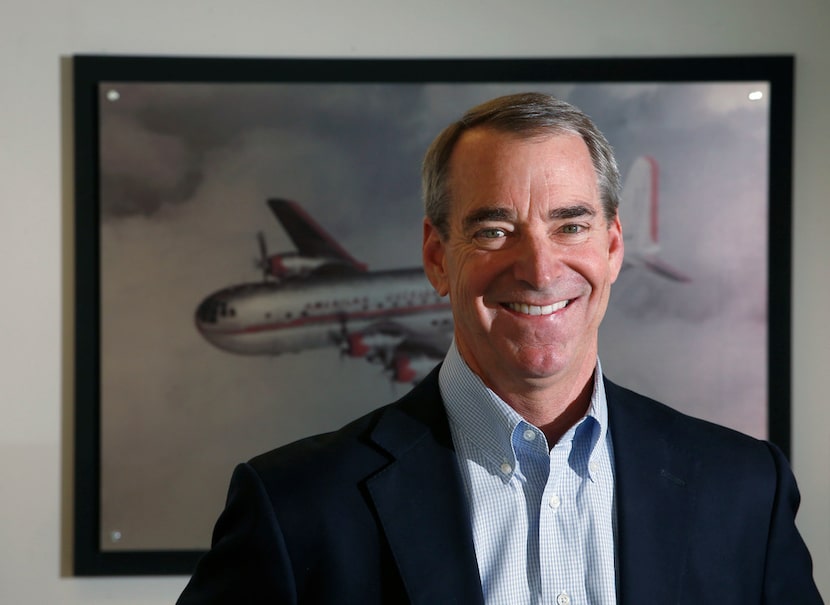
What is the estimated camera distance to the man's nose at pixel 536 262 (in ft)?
3.28

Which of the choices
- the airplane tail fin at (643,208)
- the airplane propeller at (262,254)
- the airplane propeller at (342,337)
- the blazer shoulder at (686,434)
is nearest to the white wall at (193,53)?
the airplane tail fin at (643,208)

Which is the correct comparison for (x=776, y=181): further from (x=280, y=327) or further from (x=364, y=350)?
(x=280, y=327)

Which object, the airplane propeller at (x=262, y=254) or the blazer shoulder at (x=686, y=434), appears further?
the airplane propeller at (x=262, y=254)

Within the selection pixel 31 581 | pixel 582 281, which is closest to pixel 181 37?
pixel 31 581

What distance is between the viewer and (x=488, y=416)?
1074mm

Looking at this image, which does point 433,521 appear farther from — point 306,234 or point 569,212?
point 306,234

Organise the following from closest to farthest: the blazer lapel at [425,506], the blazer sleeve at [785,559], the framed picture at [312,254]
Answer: the blazer lapel at [425,506], the blazer sleeve at [785,559], the framed picture at [312,254]

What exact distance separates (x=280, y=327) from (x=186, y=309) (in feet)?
0.69

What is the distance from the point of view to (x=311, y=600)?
3.30 feet

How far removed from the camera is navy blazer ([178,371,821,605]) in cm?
100

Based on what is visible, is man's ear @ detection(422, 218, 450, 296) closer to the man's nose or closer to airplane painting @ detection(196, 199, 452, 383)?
the man's nose

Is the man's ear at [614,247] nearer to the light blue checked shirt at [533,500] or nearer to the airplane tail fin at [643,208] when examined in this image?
the light blue checked shirt at [533,500]

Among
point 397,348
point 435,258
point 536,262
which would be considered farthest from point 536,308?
point 397,348

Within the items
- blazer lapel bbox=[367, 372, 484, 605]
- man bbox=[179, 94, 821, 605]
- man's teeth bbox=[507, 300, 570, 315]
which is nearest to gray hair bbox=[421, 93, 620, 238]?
man bbox=[179, 94, 821, 605]
